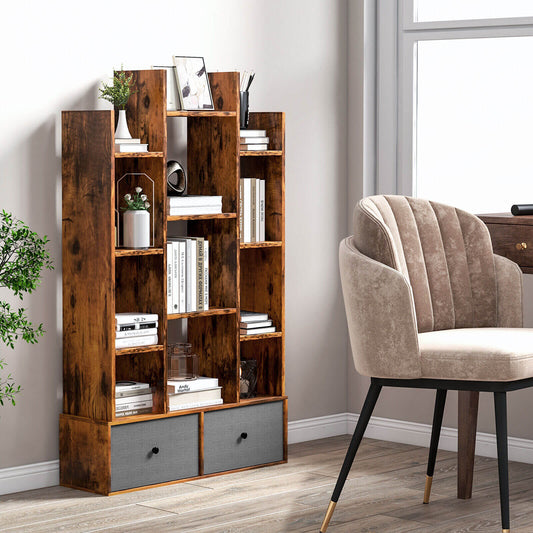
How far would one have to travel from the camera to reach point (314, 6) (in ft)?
14.5

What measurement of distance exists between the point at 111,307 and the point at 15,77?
82 centimetres

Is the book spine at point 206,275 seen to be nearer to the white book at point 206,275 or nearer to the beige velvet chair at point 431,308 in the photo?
the white book at point 206,275

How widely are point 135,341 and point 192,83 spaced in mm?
932

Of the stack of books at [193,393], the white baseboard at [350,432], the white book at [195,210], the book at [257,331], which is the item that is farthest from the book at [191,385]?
the white book at [195,210]

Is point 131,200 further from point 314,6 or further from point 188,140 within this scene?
point 314,6

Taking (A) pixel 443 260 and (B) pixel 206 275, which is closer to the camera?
(A) pixel 443 260

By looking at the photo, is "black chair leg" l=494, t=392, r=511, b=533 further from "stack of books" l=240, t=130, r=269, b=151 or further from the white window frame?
the white window frame

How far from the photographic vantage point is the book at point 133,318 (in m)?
3.54

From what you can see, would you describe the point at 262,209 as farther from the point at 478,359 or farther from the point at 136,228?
the point at 478,359

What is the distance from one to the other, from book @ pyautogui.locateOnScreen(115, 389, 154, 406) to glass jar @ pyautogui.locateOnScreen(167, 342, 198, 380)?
16cm

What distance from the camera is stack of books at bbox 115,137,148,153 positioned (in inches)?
139

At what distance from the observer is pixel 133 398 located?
3.63m

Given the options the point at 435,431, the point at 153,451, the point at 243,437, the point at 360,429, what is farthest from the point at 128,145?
the point at 435,431

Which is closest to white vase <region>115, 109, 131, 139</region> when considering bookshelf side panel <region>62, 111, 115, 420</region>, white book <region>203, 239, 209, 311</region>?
bookshelf side panel <region>62, 111, 115, 420</region>
